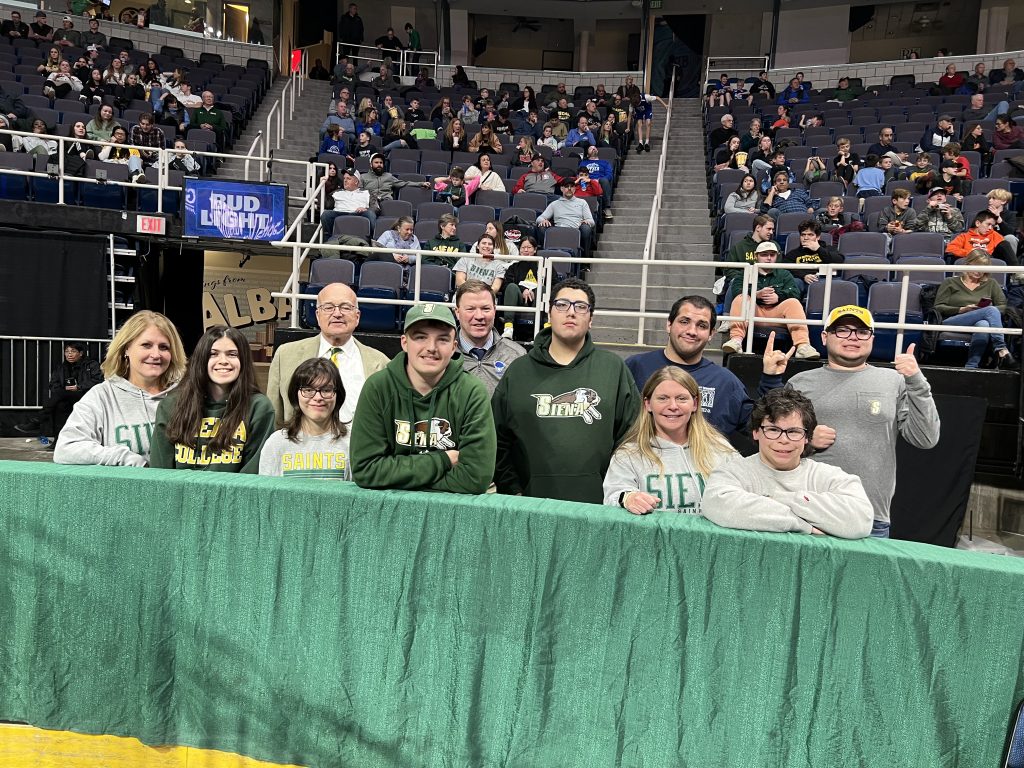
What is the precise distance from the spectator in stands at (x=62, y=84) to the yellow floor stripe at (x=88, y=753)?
1707cm

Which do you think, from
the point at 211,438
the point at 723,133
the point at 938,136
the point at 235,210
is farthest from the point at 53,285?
the point at 938,136

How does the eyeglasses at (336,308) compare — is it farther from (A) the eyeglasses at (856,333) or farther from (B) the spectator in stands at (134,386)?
(A) the eyeglasses at (856,333)

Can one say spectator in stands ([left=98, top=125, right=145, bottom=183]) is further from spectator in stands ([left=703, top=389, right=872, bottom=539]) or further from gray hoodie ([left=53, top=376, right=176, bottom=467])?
spectator in stands ([left=703, top=389, right=872, bottom=539])

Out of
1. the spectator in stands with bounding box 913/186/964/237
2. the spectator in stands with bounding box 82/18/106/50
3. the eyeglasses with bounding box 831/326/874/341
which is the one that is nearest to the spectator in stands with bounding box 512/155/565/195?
the spectator in stands with bounding box 913/186/964/237

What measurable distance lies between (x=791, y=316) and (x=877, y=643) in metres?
6.11

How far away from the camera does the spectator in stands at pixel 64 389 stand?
1121 centimetres

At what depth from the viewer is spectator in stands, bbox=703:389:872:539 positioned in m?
2.47

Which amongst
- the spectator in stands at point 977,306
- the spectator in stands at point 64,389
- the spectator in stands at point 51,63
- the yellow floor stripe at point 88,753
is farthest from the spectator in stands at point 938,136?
the spectator in stands at point 51,63

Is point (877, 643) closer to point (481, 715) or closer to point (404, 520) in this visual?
point (481, 715)

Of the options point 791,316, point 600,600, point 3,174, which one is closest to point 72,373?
point 3,174

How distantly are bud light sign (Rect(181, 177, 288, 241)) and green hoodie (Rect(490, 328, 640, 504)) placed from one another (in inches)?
375

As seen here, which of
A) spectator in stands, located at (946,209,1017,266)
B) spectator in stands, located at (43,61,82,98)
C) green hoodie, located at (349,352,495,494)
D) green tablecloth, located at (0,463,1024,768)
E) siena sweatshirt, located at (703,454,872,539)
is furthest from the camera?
spectator in stands, located at (43,61,82,98)

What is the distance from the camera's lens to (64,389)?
11.3 metres

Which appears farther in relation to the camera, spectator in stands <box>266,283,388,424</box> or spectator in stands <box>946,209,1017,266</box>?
spectator in stands <box>946,209,1017,266</box>
